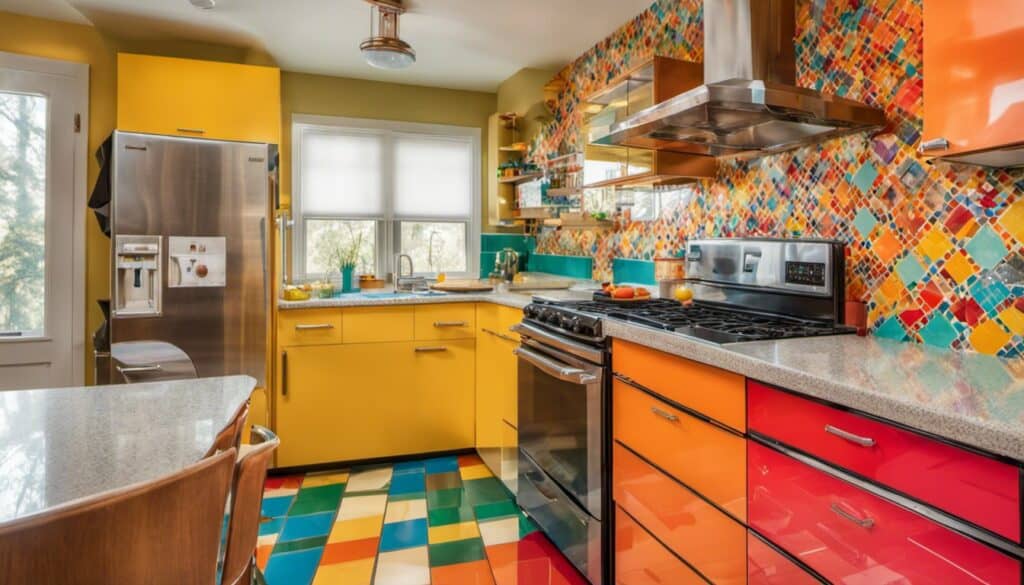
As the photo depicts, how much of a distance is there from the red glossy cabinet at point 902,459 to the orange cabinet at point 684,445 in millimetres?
152

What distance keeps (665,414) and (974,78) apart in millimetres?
1091

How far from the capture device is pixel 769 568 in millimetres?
1317

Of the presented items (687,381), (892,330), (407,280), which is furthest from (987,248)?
(407,280)

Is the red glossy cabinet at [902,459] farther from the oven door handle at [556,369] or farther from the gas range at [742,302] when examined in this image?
the oven door handle at [556,369]

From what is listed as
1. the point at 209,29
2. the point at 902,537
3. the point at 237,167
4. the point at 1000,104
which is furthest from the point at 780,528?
the point at 209,29

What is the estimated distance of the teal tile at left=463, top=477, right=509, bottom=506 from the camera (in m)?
2.80

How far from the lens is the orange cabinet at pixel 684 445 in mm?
1428

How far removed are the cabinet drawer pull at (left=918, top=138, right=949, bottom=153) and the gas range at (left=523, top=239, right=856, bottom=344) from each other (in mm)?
574

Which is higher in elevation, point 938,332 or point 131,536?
point 938,332

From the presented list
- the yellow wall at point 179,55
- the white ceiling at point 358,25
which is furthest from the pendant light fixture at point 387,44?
the yellow wall at point 179,55

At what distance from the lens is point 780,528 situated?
128cm

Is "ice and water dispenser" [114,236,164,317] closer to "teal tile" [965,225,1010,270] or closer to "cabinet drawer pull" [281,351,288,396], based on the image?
"cabinet drawer pull" [281,351,288,396]

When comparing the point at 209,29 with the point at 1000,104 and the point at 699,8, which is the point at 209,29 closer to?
the point at 699,8

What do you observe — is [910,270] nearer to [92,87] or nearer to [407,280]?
[407,280]
